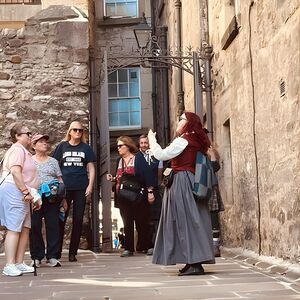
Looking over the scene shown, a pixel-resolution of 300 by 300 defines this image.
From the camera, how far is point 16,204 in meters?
6.56

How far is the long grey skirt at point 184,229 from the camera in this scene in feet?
20.2

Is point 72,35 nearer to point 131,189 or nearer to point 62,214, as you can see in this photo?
point 131,189

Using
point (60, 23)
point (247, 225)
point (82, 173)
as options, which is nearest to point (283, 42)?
point (247, 225)

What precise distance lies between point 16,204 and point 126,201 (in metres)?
2.66

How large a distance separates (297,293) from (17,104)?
673 centimetres

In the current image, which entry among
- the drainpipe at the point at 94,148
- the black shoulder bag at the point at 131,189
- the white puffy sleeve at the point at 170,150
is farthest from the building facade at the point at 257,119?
the drainpipe at the point at 94,148

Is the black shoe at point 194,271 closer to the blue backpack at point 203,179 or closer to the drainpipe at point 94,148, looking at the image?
the blue backpack at point 203,179

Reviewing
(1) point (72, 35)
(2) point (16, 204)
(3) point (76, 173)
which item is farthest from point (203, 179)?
(1) point (72, 35)

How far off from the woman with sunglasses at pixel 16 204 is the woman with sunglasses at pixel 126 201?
2398 mm

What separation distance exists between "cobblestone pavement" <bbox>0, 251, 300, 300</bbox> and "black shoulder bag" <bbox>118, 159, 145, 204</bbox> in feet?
4.68

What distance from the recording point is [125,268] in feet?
23.7

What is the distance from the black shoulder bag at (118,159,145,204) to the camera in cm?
891

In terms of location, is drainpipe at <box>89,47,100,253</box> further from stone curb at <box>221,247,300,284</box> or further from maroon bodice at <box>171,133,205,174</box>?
maroon bodice at <box>171,133,205,174</box>

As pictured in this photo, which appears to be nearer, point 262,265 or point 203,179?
point 203,179
